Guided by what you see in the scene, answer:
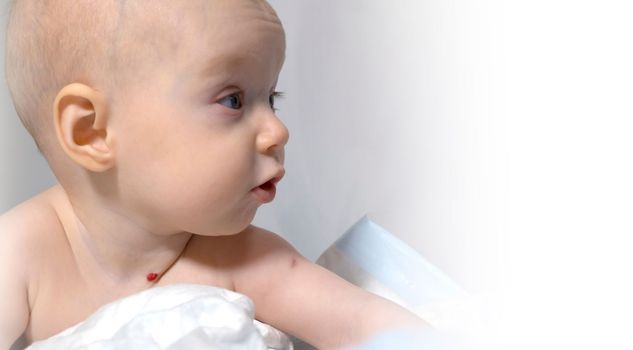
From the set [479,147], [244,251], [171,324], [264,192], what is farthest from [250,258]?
[479,147]

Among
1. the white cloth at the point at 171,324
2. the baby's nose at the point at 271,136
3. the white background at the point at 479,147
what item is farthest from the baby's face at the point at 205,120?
the white background at the point at 479,147

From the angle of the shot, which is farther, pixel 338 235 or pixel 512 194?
pixel 338 235

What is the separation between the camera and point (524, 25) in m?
1.18

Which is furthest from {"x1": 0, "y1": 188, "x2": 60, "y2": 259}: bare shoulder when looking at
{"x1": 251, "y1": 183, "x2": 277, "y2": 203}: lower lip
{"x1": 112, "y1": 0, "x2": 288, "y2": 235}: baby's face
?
{"x1": 251, "y1": 183, "x2": 277, "y2": 203}: lower lip

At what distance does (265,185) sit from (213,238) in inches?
4.8

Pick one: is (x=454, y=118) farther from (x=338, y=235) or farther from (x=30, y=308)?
A: (x=30, y=308)

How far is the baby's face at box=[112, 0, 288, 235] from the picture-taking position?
946mm

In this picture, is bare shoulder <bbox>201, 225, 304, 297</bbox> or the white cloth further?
bare shoulder <bbox>201, 225, 304, 297</bbox>

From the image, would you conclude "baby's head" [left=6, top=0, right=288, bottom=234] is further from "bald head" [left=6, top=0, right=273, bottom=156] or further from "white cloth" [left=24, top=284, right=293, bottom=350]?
"white cloth" [left=24, top=284, right=293, bottom=350]

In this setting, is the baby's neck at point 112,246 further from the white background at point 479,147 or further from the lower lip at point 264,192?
the white background at point 479,147

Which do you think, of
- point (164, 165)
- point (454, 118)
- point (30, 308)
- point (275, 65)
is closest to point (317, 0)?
point (454, 118)

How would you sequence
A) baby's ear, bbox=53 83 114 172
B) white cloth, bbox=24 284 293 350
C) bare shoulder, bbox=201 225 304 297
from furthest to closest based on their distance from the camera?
bare shoulder, bbox=201 225 304 297 < baby's ear, bbox=53 83 114 172 < white cloth, bbox=24 284 293 350

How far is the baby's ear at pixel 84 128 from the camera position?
958mm

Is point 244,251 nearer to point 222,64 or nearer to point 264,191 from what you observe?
point 264,191
